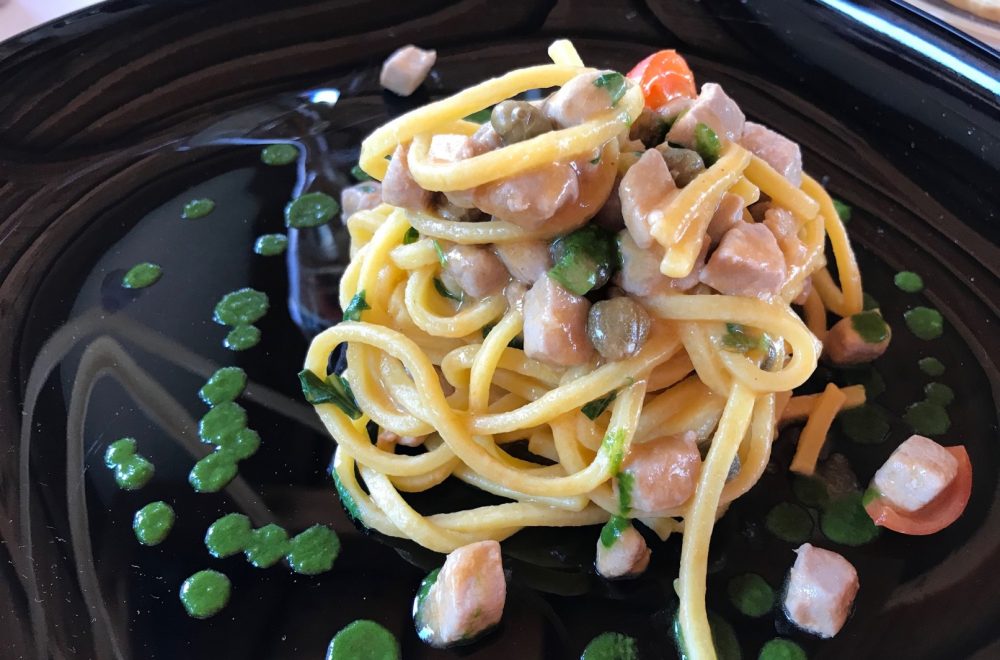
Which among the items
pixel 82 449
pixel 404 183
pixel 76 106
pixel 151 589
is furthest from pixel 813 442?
pixel 76 106

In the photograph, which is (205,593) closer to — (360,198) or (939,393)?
Result: (360,198)

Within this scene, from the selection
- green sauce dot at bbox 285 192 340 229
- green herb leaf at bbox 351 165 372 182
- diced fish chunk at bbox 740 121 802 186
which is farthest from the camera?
green herb leaf at bbox 351 165 372 182

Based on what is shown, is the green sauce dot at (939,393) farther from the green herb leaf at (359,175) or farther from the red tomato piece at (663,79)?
the green herb leaf at (359,175)

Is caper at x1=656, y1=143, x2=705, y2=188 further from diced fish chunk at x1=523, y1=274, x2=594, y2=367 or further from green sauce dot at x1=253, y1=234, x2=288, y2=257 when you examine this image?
green sauce dot at x1=253, y1=234, x2=288, y2=257

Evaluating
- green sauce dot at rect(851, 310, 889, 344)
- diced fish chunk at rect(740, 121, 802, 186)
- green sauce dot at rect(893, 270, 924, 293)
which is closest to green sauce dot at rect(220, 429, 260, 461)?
diced fish chunk at rect(740, 121, 802, 186)

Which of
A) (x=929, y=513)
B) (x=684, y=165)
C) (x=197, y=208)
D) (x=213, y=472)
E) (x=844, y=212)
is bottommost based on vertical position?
(x=929, y=513)

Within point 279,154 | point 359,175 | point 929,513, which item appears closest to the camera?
point 929,513

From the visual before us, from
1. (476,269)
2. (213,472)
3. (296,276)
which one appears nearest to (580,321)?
(476,269)
